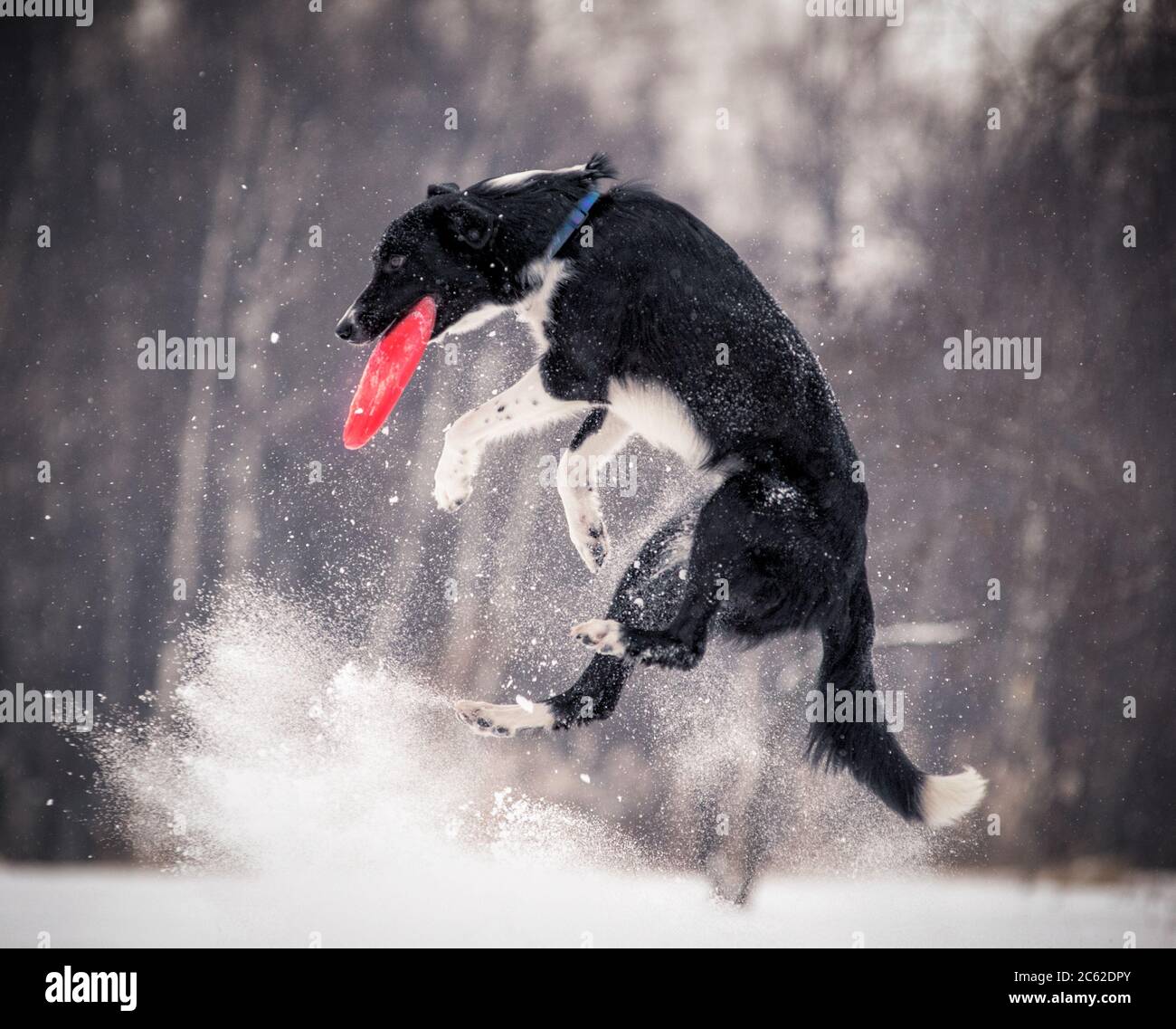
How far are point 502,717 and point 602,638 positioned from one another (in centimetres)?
38

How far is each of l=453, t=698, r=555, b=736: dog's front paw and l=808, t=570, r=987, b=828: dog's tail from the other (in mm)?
862

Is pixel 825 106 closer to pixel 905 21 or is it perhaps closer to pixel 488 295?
pixel 905 21

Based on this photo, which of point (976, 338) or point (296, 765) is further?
point (976, 338)

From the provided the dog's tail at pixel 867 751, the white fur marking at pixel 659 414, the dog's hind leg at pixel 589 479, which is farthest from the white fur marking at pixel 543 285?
the dog's tail at pixel 867 751

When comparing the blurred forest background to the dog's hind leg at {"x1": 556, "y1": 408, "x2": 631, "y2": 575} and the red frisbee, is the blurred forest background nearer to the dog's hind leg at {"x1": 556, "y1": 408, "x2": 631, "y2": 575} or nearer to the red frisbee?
the dog's hind leg at {"x1": 556, "y1": 408, "x2": 631, "y2": 575}

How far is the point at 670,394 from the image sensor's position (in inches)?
125

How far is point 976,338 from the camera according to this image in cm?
529

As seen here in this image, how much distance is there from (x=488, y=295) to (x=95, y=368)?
268 cm

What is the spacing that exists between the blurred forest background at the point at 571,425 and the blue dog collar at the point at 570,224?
1.72 meters

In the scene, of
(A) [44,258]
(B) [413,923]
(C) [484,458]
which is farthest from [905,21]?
(B) [413,923]
